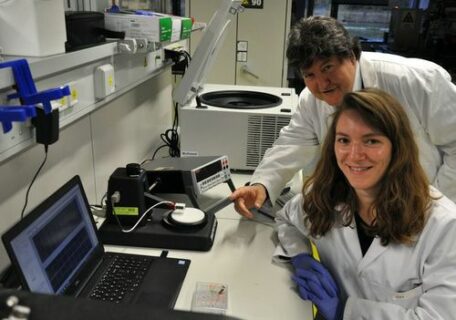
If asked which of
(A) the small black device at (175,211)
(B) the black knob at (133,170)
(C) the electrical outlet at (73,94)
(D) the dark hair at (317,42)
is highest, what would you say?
(D) the dark hair at (317,42)

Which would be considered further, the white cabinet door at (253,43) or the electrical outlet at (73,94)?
the white cabinet door at (253,43)

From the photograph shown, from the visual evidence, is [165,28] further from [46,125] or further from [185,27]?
[46,125]

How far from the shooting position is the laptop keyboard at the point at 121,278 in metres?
1.05

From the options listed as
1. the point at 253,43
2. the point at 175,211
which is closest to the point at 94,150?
the point at 175,211

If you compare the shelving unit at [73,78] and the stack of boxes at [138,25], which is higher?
the stack of boxes at [138,25]

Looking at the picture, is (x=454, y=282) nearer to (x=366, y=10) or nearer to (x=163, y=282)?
(x=163, y=282)

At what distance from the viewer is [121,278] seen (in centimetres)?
112

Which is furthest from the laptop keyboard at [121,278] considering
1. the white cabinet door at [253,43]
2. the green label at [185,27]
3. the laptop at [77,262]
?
the white cabinet door at [253,43]

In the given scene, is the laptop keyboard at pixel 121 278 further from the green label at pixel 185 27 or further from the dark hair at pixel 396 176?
the green label at pixel 185 27

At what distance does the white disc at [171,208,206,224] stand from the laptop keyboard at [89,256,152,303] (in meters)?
0.18

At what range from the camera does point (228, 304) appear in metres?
1.06

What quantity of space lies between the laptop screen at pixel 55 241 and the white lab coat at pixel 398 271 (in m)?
0.59

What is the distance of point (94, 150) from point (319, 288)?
93 cm

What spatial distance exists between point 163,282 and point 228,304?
Result: 0.19 meters
